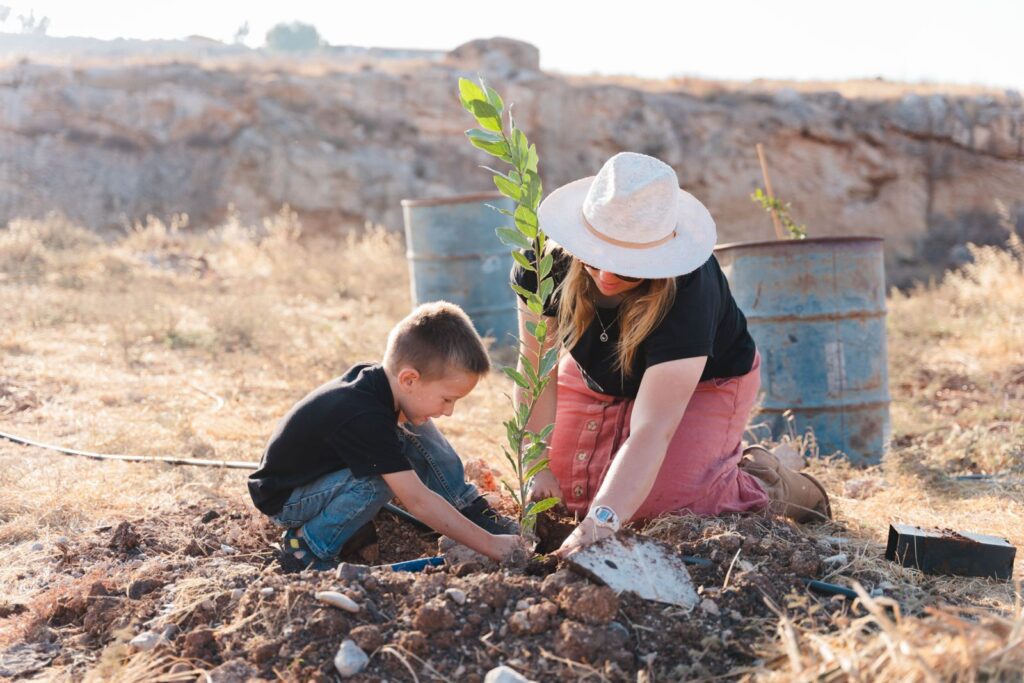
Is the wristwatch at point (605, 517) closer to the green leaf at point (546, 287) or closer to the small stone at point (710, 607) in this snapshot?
the small stone at point (710, 607)

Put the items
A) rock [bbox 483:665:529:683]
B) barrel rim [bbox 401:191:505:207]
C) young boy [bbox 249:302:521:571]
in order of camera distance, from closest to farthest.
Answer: rock [bbox 483:665:529:683] < young boy [bbox 249:302:521:571] < barrel rim [bbox 401:191:505:207]

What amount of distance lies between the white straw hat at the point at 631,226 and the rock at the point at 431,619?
845 mm

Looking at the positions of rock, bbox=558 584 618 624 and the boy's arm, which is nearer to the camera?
rock, bbox=558 584 618 624

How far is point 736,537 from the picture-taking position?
235 centimetres

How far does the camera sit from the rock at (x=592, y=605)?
194 centimetres

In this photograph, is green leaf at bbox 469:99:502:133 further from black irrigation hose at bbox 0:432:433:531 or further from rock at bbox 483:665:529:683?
black irrigation hose at bbox 0:432:433:531

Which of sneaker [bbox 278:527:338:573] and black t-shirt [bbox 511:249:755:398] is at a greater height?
black t-shirt [bbox 511:249:755:398]

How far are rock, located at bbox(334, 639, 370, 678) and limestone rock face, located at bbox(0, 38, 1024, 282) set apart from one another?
14803mm

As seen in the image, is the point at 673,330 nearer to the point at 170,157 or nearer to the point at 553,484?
the point at 553,484

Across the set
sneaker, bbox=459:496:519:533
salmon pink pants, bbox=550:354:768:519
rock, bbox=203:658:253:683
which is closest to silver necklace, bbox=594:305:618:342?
salmon pink pants, bbox=550:354:768:519

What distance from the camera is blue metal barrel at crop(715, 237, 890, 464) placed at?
177 inches

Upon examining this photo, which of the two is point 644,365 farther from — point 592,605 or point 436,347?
point 592,605

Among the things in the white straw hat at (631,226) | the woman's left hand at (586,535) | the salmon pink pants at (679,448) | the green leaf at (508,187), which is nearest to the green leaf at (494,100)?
the green leaf at (508,187)

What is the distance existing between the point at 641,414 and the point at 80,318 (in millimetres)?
6202
